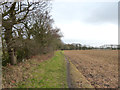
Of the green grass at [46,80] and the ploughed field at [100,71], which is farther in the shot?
the ploughed field at [100,71]

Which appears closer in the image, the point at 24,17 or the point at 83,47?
the point at 24,17

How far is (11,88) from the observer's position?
14.7ft

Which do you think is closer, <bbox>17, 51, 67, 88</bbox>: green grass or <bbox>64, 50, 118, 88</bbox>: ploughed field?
<bbox>17, 51, 67, 88</bbox>: green grass

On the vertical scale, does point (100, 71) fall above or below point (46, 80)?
below

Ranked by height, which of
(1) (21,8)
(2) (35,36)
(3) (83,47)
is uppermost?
(1) (21,8)

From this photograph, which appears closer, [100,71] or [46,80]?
[46,80]

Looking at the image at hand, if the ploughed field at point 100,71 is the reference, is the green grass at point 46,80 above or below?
above

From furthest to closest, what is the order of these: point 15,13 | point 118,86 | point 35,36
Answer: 1. point 35,36
2. point 15,13
3. point 118,86

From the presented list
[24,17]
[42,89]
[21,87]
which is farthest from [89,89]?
[24,17]

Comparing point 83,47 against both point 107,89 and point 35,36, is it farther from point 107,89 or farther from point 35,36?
point 107,89

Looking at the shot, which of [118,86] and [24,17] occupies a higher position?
[24,17]

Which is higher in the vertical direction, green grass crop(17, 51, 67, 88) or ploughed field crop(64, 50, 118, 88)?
green grass crop(17, 51, 67, 88)

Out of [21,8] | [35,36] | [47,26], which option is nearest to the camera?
[21,8]

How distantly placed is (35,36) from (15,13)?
21.9 ft
